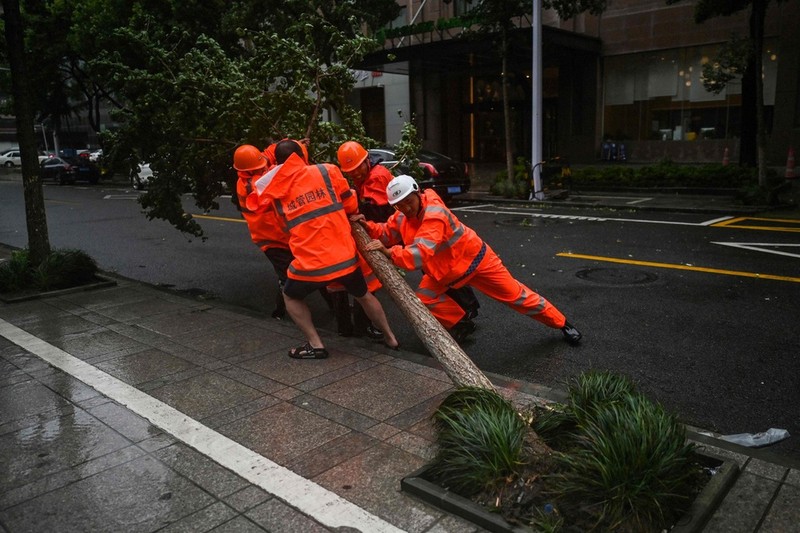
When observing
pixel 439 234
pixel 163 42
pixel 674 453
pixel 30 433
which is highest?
pixel 163 42

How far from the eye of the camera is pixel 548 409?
3.71 meters

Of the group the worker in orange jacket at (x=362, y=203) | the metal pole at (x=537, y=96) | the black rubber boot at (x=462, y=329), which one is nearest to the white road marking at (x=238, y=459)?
the worker in orange jacket at (x=362, y=203)

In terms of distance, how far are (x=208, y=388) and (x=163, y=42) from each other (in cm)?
473

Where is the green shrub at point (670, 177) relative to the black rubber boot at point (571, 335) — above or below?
above

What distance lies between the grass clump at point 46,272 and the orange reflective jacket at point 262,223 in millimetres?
3378

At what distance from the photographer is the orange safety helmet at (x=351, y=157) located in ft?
19.6

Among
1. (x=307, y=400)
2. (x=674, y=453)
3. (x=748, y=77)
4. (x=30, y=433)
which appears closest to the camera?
(x=674, y=453)

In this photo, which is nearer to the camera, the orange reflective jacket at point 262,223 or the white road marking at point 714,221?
the orange reflective jacket at point 262,223

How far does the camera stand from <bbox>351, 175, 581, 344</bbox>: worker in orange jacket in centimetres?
504

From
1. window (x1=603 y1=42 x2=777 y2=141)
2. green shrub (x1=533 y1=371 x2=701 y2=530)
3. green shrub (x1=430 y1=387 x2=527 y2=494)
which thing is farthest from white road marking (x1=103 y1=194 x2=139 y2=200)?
green shrub (x1=533 y1=371 x2=701 y2=530)

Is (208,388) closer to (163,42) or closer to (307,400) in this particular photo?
(307,400)

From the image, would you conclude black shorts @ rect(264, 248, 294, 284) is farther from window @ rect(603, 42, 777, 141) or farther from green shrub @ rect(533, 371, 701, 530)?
window @ rect(603, 42, 777, 141)

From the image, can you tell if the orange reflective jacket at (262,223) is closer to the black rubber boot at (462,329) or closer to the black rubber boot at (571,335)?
the black rubber boot at (462,329)

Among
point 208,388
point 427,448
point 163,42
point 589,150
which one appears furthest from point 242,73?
point 589,150
